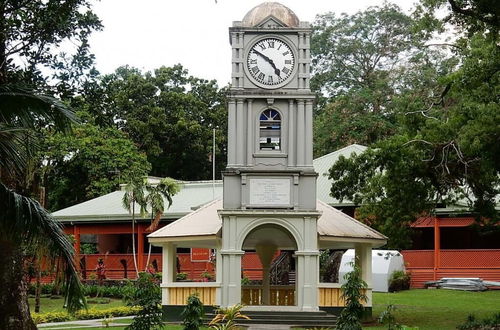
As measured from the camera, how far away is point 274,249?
31.3 metres

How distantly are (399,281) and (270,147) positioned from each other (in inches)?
547

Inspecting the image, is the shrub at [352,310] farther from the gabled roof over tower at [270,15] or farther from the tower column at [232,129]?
the gabled roof over tower at [270,15]

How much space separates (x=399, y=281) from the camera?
3906cm

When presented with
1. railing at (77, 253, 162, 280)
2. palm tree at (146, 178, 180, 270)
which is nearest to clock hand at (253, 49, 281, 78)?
palm tree at (146, 178, 180, 270)

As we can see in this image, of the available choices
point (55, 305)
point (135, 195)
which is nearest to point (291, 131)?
point (55, 305)

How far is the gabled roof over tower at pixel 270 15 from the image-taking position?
2712 centimetres

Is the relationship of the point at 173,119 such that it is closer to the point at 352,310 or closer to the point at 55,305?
the point at 55,305

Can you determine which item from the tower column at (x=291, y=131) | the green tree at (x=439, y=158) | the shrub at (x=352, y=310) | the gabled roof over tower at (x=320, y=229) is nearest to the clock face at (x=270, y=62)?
the tower column at (x=291, y=131)

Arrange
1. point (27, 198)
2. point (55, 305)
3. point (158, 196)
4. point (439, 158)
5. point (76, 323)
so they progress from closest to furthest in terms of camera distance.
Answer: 1. point (27, 198)
2. point (439, 158)
3. point (76, 323)
4. point (55, 305)
5. point (158, 196)

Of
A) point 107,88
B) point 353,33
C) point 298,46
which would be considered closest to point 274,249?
point 298,46

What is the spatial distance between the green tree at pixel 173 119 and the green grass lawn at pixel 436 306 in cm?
2677

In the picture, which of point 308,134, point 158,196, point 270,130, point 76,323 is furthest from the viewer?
point 158,196

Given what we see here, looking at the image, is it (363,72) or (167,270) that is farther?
(363,72)

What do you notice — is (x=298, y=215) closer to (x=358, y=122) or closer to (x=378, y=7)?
(x=358, y=122)
